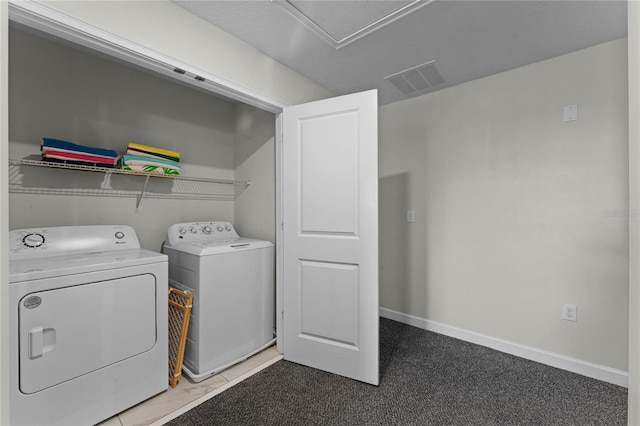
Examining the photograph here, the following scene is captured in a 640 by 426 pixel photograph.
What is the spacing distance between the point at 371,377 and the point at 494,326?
124 cm

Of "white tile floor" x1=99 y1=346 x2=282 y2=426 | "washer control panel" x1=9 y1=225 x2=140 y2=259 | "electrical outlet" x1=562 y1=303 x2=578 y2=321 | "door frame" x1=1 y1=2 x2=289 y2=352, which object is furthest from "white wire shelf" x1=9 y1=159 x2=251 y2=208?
"electrical outlet" x1=562 y1=303 x2=578 y2=321

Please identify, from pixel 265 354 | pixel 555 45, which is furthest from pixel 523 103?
pixel 265 354

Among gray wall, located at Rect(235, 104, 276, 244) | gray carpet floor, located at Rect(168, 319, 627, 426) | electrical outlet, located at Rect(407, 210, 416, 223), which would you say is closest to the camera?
gray carpet floor, located at Rect(168, 319, 627, 426)

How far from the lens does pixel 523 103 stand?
2.32 metres

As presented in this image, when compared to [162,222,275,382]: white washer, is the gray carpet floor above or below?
below

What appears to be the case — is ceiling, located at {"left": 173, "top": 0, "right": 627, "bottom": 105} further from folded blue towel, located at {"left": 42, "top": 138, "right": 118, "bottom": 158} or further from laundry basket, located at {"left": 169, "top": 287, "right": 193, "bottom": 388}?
laundry basket, located at {"left": 169, "top": 287, "right": 193, "bottom": 388}

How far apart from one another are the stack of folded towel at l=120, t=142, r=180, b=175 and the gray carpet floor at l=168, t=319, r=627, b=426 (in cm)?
168

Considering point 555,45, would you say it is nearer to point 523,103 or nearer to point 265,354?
point 523,103

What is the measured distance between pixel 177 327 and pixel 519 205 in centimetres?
274

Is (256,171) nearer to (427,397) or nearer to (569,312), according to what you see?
(427,397)

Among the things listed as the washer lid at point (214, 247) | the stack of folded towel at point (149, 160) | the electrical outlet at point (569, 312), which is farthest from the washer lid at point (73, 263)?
the electrical outlet at point (569, 312)

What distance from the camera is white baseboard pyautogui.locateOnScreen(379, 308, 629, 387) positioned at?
198 cm

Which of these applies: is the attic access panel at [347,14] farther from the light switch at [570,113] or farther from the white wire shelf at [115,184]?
the white wire shelf at [115,184]

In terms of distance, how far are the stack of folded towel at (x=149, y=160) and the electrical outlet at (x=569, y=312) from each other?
3147mm
